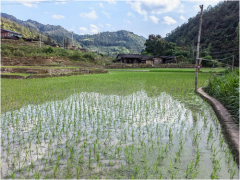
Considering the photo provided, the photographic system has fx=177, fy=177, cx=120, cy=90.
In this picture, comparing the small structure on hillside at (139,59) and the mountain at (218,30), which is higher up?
the mountain at (218,30)

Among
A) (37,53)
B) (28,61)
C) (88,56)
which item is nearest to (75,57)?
(88,56)

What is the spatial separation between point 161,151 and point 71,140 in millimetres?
1546

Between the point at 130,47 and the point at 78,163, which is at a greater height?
the point at 130,47

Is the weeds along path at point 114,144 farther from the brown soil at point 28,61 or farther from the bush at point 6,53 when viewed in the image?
the bush at point 6,53

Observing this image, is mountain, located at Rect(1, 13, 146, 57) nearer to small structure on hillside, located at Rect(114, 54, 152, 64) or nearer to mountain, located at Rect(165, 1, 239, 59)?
mountain, located at Rect(165, 1, 239, 59)

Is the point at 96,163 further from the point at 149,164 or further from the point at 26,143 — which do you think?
the point at 26,143

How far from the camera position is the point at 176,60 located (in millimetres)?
36250

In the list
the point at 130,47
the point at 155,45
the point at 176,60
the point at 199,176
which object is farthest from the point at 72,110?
the point at 130,47

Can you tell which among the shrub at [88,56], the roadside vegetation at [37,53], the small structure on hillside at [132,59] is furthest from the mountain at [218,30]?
the roadside vegetation at [37,53]

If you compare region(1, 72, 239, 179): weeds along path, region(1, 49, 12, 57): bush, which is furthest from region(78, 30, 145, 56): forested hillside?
region(1, 72, 239, 179): weeds along path

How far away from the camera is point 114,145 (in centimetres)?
294

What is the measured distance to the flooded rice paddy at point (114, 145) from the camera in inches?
87.7

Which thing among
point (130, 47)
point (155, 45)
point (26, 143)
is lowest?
point (26, 143)

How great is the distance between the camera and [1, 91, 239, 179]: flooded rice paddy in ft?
7.30
